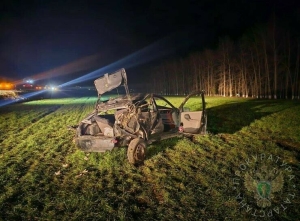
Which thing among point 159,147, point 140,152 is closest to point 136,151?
point 140,152

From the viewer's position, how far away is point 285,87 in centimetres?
3684

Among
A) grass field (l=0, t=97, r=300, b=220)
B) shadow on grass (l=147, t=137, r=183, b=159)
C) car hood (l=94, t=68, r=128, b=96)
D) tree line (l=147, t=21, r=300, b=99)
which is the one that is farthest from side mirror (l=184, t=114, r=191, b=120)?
tree line (l=147, t=21, r=300, b=99)

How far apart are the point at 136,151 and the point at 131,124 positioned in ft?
3.15

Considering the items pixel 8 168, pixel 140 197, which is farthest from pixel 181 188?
pixel 8 168

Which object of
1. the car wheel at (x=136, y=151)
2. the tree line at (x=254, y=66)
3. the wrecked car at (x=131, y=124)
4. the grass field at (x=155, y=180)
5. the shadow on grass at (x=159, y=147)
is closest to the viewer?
the grass field at (x=155, y=180)

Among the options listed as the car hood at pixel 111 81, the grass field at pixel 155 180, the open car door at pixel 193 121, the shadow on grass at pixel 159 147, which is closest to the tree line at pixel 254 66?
the grass field at pixel 155 180

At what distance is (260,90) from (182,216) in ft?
130

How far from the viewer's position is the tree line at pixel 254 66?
1364 inches

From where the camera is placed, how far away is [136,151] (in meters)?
6.72

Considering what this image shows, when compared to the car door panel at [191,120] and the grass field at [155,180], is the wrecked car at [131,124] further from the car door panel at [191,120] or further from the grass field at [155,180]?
the grass field at [155,180]

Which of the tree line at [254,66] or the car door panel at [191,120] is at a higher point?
the tree line at [254,66]

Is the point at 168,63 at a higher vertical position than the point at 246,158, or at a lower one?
higher

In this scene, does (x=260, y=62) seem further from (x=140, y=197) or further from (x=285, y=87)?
(x=140, y=197)

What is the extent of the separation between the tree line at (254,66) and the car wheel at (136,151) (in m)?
34.0
